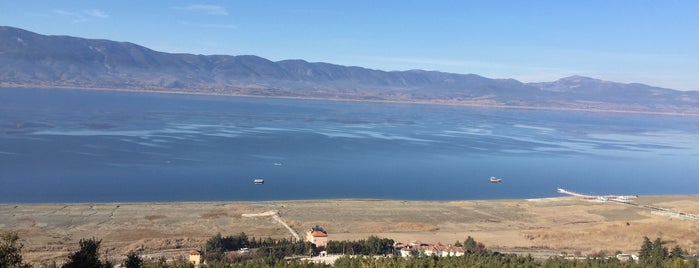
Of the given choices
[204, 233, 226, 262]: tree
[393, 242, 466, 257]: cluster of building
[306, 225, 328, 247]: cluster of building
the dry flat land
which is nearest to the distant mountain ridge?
the dry flat land

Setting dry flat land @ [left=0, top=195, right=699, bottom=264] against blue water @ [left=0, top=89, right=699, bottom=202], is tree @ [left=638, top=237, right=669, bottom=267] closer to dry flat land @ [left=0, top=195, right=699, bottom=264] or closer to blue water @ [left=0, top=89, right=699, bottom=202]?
dry flat land @ [left=0, top=195, right=699, bottom=264]

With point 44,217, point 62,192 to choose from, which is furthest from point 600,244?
point 62,192

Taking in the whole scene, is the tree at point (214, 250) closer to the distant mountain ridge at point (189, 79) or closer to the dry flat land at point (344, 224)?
the dry flat land at point (344, 224)

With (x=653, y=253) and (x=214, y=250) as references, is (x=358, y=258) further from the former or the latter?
(x=653, y=253)

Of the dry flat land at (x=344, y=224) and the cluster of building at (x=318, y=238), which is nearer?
the cluster of building at (x=318, y=238)

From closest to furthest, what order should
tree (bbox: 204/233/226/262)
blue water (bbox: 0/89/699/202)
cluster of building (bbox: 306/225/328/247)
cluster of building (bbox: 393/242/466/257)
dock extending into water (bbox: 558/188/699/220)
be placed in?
1. tree (bbox: 204/233/226/262)
2. cluster of building (bbox: 393/242/466/257)
3. cluster of building (bbox: 306/225/328/247)
4. dock extending into water (bbox: 558/188/699/220)
5. blue water (bbox: 0/89/699/202)

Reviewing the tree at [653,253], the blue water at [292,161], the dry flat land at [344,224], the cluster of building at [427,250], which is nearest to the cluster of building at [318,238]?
the dry flat land at [344,224]
